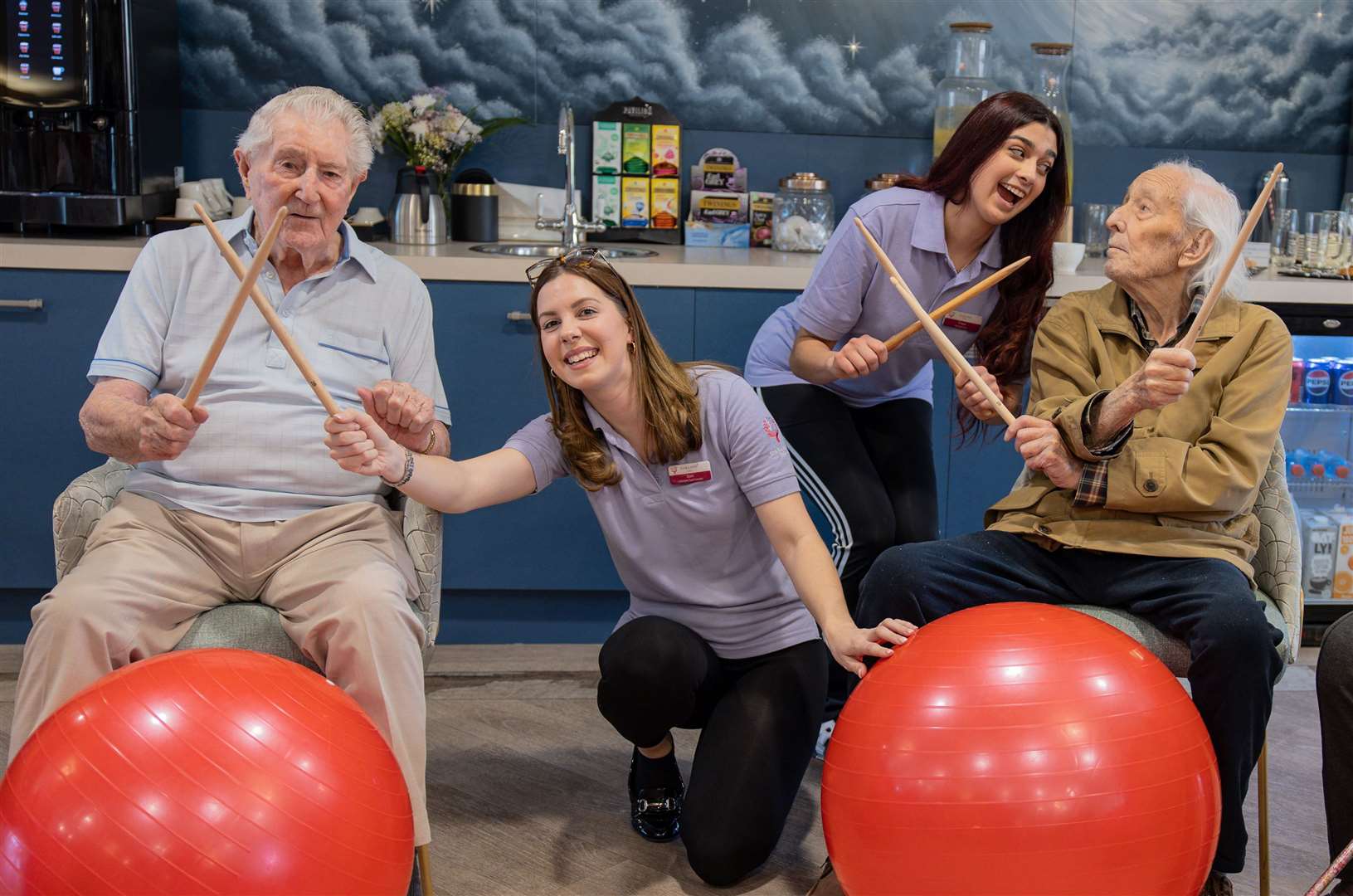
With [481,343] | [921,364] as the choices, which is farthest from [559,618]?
[921,364]

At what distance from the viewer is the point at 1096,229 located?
12.7 ft

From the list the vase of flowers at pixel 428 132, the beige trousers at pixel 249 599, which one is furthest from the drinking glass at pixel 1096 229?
the beige trousers at pixel 249 599

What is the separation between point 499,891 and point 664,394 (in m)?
0.86

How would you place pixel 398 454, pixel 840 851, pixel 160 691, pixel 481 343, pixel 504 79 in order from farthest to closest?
pixel 504 79 < pixel 481 343 < pixel 398 454 < pixel 840 851 < pixel 160 691

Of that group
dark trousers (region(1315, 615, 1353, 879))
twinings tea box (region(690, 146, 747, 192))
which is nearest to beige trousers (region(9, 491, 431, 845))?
dark trousers (region(1315, 615, 1353, 879))

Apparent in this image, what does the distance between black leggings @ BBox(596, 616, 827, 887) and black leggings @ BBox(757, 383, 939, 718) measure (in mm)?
335

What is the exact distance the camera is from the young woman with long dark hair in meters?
2.46

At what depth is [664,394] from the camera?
221 centimetres

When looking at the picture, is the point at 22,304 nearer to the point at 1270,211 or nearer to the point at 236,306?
the point at 236,306

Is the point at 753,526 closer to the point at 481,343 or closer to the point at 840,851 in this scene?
the point at 840,851

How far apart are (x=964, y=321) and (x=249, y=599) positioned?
1409 mm

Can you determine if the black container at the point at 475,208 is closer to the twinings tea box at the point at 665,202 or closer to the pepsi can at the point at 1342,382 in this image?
the twinings tea box at the point at 665,202

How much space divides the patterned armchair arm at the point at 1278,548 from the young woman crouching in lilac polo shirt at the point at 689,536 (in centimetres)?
69

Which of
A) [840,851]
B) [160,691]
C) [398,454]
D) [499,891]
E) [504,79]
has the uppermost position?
[504,79]
